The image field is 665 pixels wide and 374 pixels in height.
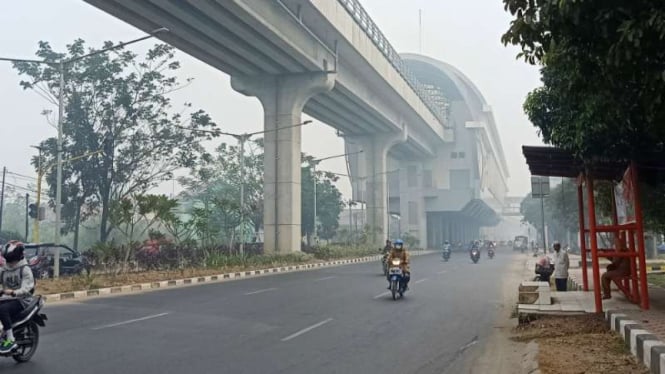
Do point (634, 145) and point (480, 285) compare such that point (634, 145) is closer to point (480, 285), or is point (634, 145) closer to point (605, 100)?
point (605, 100)

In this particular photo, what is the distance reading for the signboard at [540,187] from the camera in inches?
1031

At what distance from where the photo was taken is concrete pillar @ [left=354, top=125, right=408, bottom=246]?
185 ft

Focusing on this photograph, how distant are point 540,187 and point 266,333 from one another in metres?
19.7

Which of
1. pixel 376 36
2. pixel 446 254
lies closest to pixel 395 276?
pixel 376 36

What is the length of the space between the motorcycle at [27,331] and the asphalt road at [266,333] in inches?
6.3

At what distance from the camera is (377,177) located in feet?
188

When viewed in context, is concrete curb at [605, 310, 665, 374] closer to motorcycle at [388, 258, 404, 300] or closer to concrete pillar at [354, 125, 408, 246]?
motorcycle at [388, 258, 404, 300]

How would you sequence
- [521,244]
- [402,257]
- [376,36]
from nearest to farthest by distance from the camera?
[402,257], [376,36], [521,244]

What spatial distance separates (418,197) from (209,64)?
51.8 m

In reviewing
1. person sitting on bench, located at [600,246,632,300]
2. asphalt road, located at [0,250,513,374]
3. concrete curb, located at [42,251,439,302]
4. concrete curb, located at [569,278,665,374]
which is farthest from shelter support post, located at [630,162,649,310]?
concrete curb, located at [42,251,439,302]

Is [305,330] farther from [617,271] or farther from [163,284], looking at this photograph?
[163,284]

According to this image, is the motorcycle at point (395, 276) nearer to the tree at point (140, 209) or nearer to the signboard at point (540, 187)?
the tree at point (140, 209)

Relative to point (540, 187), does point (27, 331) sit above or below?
below

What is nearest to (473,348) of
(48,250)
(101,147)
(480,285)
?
(480,285)
